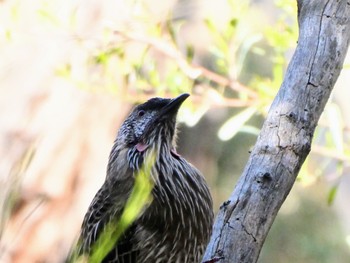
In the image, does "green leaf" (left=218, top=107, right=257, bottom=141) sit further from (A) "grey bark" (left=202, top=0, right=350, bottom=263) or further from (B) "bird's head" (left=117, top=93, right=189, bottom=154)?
(A) "grey bark" (left=202, top=0, right=350, bottom=263)

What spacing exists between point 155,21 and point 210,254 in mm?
1407

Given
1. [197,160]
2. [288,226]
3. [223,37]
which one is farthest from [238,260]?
[288,226]

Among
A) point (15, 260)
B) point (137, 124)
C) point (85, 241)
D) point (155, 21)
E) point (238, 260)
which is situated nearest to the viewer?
point (238, 260)

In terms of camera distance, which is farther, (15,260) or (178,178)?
(15,260)

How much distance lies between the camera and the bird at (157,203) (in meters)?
2.41

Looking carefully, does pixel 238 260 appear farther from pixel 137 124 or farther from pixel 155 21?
pixel 155 21

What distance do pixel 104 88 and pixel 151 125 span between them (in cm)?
54

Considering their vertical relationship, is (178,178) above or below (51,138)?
below

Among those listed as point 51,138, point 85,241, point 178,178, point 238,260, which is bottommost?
point 238,260

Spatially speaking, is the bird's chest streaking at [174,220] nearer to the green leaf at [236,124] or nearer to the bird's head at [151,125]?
the bird's head at [151,125]

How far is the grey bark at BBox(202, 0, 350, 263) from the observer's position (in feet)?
6.01

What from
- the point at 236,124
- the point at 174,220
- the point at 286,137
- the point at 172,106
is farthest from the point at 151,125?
the point at 286,137

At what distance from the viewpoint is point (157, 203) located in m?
2.44

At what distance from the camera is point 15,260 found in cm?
360
